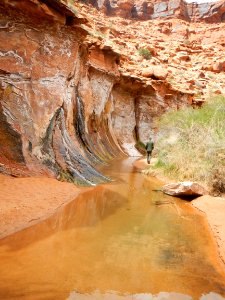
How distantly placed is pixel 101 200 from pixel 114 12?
45.9 metres

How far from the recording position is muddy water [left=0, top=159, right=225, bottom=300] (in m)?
3.32

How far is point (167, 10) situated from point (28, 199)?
50.4m

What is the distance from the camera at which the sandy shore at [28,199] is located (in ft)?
16.9

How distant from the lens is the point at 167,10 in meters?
49.7

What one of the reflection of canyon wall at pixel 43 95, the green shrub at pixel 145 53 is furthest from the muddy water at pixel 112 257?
the green shrub at pixel 145 53

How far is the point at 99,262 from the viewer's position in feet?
13.0

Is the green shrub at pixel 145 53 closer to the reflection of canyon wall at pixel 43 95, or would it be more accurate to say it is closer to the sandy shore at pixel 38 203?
the reflection of canyon wall at pixel 43 95

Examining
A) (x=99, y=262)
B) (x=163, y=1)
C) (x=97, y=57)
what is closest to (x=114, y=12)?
(x=163, y=1)

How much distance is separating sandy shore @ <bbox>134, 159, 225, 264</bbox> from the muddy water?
15cm

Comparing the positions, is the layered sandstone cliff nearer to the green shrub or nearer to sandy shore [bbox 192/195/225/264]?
sandy shore [bbox 192/195/225/264]

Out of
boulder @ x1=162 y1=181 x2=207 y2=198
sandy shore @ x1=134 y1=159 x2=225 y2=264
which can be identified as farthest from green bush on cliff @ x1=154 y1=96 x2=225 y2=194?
sandy shore @ x1=134 y1=159 x2=225 y2=264

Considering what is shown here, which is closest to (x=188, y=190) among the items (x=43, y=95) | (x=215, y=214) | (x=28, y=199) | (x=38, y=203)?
(x=215, y=214)

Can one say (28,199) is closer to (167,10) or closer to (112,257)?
(112,257)

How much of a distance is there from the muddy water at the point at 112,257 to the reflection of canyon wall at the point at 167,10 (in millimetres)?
47562
